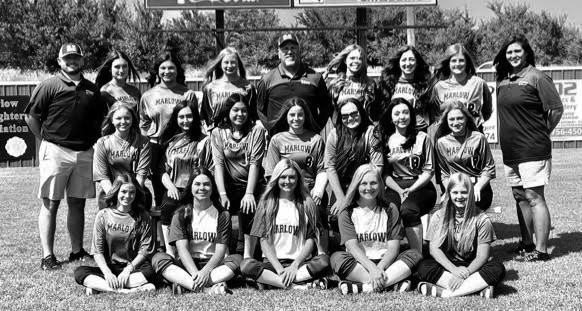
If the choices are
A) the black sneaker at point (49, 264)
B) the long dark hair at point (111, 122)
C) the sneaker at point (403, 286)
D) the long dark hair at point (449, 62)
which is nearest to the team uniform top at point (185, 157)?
the long dark hair at point (111, 122)

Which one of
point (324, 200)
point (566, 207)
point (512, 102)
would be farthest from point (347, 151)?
point (566, 207)

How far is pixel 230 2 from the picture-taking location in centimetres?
1074

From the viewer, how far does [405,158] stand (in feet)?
19.3

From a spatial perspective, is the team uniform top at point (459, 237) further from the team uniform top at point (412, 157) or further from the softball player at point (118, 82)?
the softball player at point (118, 82)

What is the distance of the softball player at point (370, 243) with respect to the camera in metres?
4.99

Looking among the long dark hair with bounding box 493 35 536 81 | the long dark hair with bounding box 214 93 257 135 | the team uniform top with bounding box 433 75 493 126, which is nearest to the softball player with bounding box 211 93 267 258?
the long dark hair with bounding box 214 93 257 135

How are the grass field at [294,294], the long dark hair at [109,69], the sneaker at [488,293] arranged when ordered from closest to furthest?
1. the grass field at [294,294]
2. the sneaker at [488,293]
3. the long dark hair at [109,69]

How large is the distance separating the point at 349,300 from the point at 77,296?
208 cm

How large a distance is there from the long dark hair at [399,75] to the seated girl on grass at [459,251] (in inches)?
67.3

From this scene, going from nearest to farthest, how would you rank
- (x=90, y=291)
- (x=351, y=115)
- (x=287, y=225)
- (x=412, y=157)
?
(x=90, y=291) → (x=287, y=225) → (x=351, y=115) → (x=412, y=157)

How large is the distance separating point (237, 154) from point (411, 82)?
2.01 meters

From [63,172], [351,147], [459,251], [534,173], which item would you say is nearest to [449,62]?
[534,173]

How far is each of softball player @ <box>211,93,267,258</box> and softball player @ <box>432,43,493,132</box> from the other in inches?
72.6

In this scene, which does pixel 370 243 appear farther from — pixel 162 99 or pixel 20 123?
pixel 20 123
